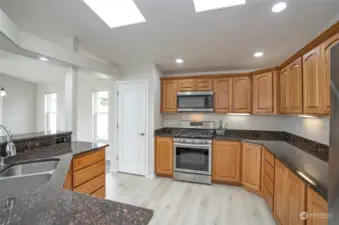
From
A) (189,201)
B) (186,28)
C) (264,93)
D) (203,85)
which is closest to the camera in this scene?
(186,28)

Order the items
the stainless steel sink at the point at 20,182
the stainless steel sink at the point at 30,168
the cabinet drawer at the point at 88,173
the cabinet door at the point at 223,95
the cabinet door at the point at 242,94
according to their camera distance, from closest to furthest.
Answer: the stainless steel sink at the point at 20,182 < the stainless steel sink at the point at 30,168 < the cabinet drawer at the point at 88,173 < the cabinet door at the point at 242,94 < the cabinet door at the point at 223,95

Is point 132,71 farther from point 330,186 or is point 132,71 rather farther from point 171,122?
point 330,186

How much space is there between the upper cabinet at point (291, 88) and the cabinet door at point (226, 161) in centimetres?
108

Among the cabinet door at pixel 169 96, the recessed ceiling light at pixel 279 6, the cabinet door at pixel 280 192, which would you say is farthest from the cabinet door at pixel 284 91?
the cabinet door at pixel 169 96

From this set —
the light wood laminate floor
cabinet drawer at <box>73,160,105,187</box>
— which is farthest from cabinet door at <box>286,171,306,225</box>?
cabinet drawer at <box>73,160,105,187</box>

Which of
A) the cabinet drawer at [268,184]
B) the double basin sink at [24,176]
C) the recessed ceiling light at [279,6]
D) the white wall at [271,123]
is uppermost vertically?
the recessed ceiling light at [279,6]

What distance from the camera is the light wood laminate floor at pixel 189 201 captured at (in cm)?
225

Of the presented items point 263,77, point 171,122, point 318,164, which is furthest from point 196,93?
point 318,164

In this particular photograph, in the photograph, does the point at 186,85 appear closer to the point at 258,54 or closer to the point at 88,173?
the point at 258,54

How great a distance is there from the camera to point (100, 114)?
207 inches

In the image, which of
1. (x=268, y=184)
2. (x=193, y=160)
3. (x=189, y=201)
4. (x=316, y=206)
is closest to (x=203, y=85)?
(x=193, y=160)

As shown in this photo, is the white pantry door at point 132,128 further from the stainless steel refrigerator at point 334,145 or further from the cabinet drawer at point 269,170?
the stainless steel refrigerator at point 334,145

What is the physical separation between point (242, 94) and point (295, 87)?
121cm

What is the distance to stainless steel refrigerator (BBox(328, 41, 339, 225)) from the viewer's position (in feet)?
3.02
